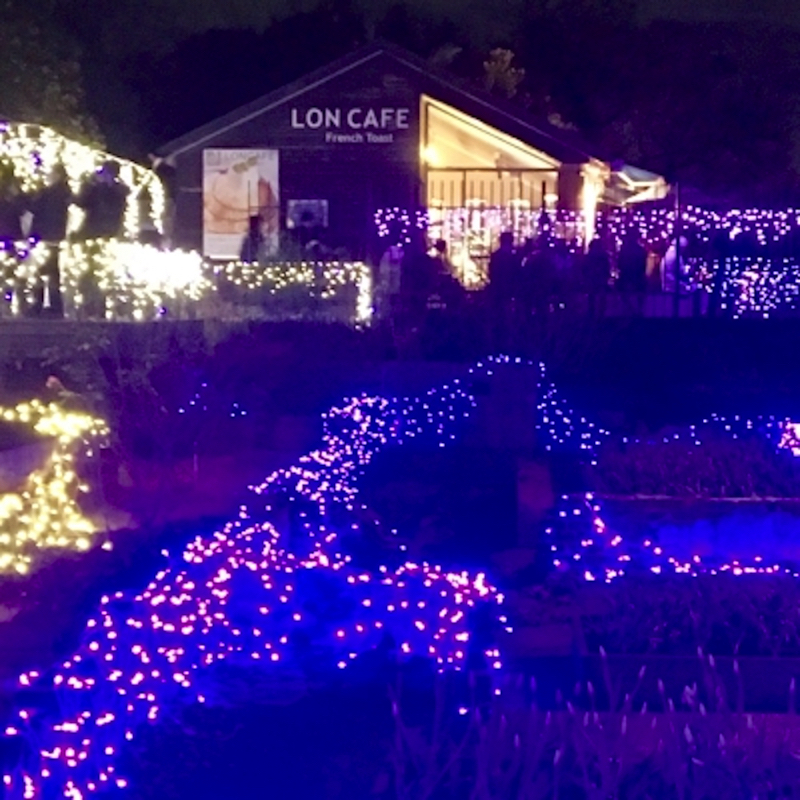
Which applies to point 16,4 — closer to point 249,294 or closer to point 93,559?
point 249,294

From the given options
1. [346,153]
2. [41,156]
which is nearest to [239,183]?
[346,153]

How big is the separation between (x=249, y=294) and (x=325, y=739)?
550 inches

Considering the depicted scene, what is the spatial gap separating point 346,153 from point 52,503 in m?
22.4

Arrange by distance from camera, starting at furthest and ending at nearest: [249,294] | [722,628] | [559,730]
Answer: [249,294] → [722,628] → [559,730]

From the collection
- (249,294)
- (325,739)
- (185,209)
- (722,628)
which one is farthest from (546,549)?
(185,209)

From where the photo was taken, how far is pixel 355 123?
30078mm

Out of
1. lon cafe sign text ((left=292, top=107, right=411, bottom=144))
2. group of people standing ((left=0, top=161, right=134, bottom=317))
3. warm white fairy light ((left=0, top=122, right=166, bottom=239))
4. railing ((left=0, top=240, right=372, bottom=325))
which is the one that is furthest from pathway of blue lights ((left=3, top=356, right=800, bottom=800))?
lon cafe sign text ((left=292, top=107, right=411, bottom=144))

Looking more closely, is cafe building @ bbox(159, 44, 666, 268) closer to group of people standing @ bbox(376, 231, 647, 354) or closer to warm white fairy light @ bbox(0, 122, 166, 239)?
warm white fairy light @ bbox(0, 122, 166, 239)

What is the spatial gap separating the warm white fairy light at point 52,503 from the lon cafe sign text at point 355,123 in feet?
66.8

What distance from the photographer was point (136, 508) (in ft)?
31.2

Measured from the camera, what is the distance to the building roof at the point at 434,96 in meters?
28.9

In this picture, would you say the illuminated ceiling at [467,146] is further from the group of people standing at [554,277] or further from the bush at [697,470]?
the bush at [697,470]

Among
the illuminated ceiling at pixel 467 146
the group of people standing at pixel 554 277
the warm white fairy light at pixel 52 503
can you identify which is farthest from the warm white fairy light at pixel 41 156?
the illuminated ceiling at pixel 467 146

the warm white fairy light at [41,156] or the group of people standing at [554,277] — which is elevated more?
the warm white fairy light at [41,156]
